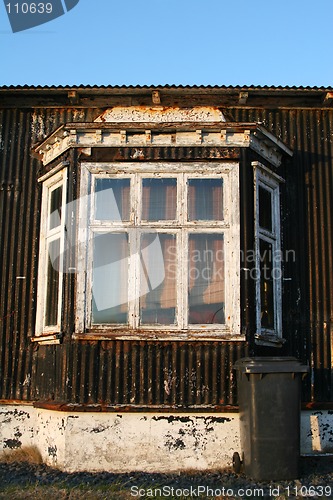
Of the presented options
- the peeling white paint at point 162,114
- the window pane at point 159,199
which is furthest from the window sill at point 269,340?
the peeling white paint at point 162,114

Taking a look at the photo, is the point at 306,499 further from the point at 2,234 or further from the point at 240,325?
the point at 2,234

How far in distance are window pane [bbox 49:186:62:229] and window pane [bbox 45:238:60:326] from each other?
25 centimetres

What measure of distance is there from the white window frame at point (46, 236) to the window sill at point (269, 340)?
235 centimetres

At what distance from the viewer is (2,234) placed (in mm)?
8266

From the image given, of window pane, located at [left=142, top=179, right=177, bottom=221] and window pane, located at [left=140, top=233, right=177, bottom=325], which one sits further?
window pane, located at [left=142, top=179, right=177, bottom=221]

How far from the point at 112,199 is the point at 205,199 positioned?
1.10 meters

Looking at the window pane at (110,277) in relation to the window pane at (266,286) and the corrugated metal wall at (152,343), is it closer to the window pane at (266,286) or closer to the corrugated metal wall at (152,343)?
the corrugated metal wall at (152,343)

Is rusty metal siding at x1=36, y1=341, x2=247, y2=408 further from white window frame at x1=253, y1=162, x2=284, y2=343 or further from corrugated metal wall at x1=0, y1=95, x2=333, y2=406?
white window frame at x1=253, y1=162, x2=284, y2=343

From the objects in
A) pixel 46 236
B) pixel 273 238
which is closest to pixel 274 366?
pixel 273 238

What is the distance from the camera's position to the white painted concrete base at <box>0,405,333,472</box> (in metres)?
6.57

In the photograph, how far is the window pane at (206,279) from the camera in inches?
275

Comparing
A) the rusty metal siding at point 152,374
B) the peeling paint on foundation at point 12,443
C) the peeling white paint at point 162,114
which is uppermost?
the peeling white paint at point 162,114

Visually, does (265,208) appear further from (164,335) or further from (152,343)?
(152,343)

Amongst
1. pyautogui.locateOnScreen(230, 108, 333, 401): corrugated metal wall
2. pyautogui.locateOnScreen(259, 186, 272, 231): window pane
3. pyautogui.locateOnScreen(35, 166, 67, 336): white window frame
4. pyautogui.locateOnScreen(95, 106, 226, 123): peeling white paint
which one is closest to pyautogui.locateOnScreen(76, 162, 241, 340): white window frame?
A: pyautogui.locateOnScreen(35, 166, 67, 336): white window frame
